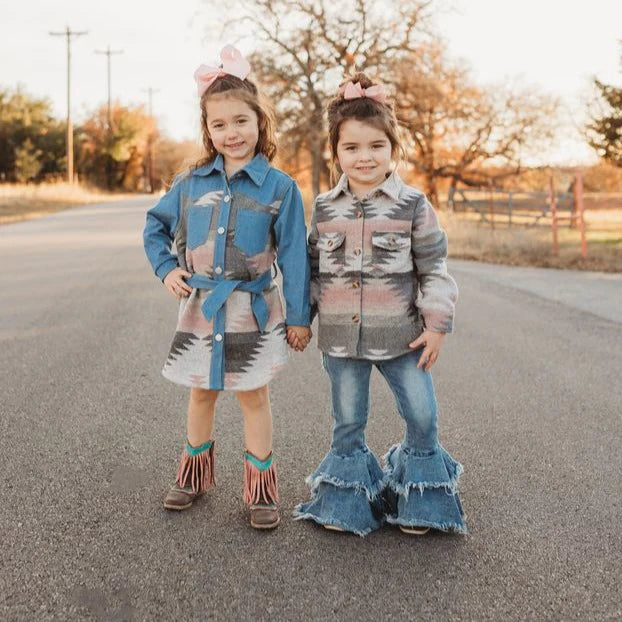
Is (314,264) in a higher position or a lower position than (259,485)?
higher

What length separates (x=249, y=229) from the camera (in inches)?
110

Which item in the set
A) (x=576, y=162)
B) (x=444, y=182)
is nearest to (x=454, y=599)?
(x=576, y=162)

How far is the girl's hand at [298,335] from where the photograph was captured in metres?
2.82

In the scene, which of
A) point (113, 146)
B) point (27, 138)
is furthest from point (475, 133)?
point (113, 146)

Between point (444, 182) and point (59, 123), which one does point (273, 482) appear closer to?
point (444, 182)

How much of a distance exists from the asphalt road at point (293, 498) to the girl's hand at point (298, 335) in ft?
2.07

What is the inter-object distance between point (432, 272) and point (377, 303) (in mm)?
218

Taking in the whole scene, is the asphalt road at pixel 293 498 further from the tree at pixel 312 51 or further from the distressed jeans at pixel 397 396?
the tree at pixel 312 51

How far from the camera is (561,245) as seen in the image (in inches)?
624

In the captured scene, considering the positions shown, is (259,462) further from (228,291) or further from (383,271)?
(383,271)

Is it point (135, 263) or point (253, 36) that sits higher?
point (253, 36)

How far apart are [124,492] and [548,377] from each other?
302 centimetres

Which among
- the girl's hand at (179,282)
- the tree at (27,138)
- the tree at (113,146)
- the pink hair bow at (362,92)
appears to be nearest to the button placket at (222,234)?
the girl's hand at (179,282)

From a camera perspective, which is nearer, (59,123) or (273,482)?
(273,482)
